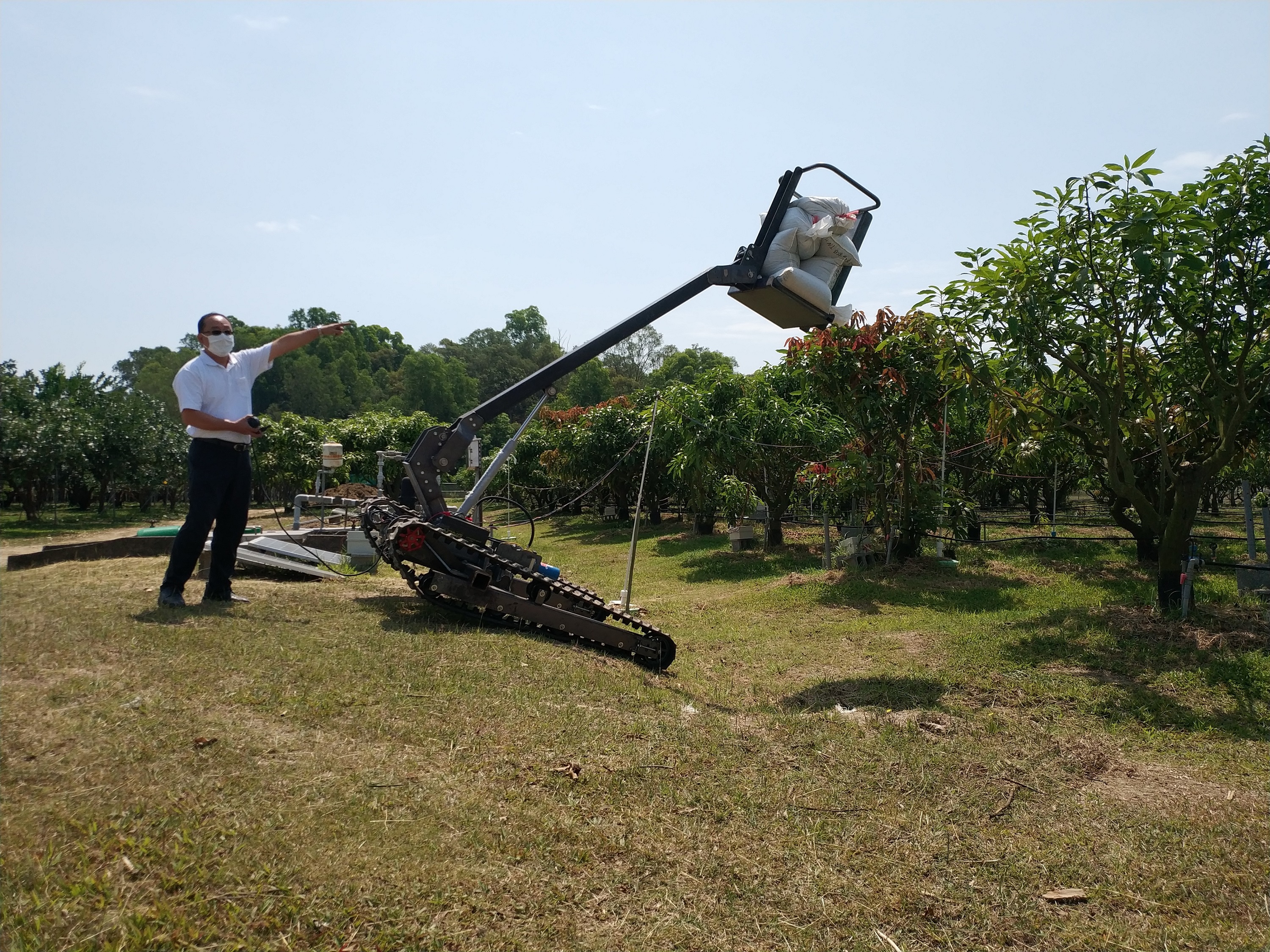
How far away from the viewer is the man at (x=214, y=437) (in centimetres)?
517

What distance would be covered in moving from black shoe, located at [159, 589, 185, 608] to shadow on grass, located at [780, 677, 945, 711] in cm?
385

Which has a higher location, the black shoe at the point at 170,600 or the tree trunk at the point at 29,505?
the tree trunk at the point at 29,505

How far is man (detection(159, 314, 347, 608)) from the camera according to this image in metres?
5.17

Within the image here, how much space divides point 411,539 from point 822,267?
12.5 feet

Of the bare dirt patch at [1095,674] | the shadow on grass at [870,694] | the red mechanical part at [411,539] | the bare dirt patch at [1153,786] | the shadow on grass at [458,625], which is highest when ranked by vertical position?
the red mechanical part at [411,539]

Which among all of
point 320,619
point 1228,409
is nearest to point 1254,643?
point 1228,409

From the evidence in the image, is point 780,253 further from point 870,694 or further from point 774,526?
point 774,526

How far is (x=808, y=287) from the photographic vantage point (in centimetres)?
668

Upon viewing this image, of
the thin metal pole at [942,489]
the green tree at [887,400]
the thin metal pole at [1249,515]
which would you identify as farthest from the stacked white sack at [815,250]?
the thin metal pole at [942,489]

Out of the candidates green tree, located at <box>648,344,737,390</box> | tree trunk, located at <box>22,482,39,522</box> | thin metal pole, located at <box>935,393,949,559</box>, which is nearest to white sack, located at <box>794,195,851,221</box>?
thin metal pole, located at <box>935,393,949,559</box>

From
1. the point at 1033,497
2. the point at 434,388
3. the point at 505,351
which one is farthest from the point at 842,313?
the point at 505,351

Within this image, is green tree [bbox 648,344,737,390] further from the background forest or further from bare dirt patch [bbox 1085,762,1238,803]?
bare dirt patch [bbox 1085,762,1238,803]

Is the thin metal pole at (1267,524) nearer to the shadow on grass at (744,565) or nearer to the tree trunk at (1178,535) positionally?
the tree trunk at (1178,535)

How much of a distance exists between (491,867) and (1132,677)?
5367 mm
